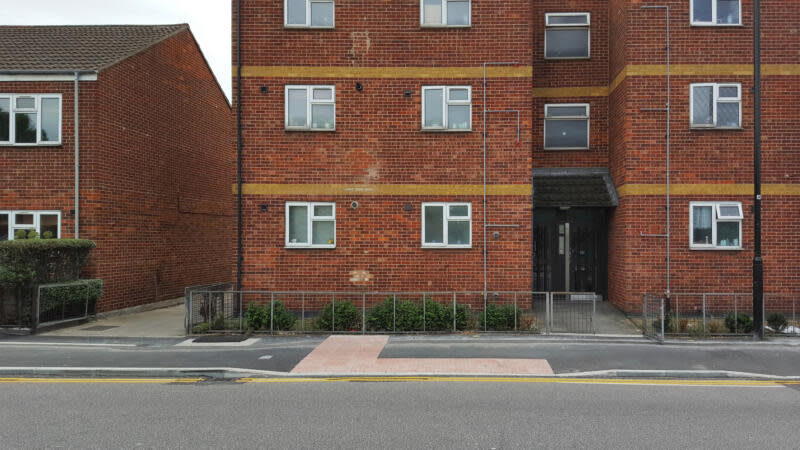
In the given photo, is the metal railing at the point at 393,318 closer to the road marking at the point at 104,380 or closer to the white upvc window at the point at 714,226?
the road marking at the point at 104,380

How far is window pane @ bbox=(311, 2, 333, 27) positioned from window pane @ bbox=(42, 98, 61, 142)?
7.26 m

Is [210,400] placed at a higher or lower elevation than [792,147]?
lower

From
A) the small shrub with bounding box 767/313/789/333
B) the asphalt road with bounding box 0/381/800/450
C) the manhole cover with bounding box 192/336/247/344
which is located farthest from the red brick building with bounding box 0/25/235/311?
the small shrub with bounding box 767/313/789/333

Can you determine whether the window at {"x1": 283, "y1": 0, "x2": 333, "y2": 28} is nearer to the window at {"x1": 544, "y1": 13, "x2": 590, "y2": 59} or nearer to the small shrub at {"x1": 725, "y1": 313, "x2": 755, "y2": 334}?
the window at {"x1": 544, "y1": 13, "x2": 590, "y2": 59}

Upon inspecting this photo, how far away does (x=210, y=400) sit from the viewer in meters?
7.23

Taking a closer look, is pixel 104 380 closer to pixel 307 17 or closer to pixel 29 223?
pixel 29 223

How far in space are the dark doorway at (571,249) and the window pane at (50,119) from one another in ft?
44.2

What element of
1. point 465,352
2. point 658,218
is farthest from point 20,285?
point 658,218

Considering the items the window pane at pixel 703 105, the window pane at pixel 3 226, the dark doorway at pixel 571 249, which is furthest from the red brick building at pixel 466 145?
the window pane at pixel 3 226

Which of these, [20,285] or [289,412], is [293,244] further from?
[289,412]

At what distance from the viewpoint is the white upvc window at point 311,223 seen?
14.1 metres

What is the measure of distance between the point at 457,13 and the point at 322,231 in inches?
262

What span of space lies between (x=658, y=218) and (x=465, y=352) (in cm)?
709

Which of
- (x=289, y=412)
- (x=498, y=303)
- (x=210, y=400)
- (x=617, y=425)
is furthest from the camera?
(x=498, y=303)
